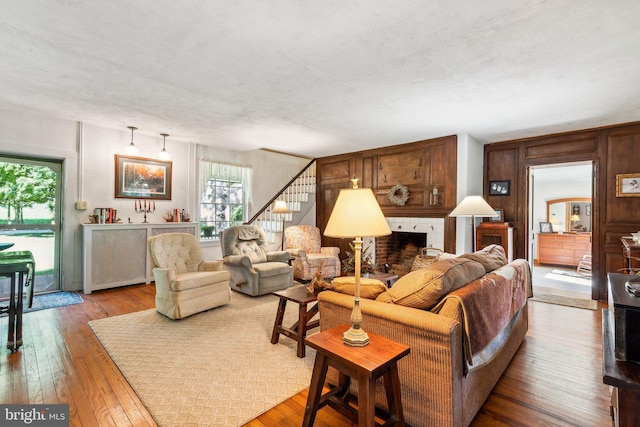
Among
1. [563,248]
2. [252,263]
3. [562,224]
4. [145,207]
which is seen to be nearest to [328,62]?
[252,263]

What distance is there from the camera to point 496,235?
4.80m

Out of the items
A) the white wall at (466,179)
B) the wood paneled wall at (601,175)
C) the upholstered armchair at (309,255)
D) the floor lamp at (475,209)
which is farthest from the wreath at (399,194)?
the wood paneled wall at (601,175)

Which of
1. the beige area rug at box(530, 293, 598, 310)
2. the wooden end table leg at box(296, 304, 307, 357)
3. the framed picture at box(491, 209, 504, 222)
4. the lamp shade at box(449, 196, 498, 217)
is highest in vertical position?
the lamp shade at box(449, 196, 498, 217)

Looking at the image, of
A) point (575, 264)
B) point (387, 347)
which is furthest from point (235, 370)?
point (575, 264)

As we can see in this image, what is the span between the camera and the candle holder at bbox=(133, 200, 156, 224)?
515cm

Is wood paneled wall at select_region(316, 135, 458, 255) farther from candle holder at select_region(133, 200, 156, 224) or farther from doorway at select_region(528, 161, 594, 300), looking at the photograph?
candle holder at select_region(133, 200, 156, 224)

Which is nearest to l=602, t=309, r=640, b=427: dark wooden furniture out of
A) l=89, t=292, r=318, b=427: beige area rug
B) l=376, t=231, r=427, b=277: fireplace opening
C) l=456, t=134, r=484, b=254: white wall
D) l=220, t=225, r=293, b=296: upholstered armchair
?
l=89, t=292, r=318, b=427: beige area rug

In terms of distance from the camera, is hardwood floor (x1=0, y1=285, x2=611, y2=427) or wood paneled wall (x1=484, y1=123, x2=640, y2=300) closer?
hardwood floor (x1=0, y1=285, x2=611, y2=427)

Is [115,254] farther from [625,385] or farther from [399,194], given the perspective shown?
[625,385]

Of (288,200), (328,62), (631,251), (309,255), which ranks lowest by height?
(309,255)

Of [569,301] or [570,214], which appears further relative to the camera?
[570,214]

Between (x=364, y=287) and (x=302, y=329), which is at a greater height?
(x=364, y=287)

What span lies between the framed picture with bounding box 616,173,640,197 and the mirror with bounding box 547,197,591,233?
3899 mm

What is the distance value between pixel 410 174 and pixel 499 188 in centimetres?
150
